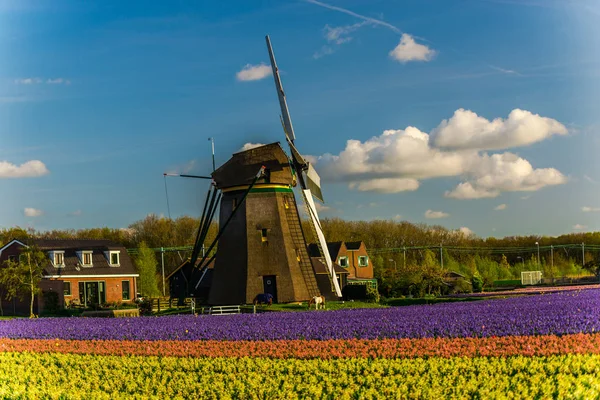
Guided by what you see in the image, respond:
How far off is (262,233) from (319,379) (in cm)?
2479

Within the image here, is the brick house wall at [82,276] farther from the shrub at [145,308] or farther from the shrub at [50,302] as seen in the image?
the shrub at [145,308]

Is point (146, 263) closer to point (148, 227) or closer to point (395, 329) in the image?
point (148, 227)

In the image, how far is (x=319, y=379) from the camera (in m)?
12.2

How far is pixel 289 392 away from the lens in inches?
434

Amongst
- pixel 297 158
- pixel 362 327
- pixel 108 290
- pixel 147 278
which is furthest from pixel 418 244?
pixel 362 327

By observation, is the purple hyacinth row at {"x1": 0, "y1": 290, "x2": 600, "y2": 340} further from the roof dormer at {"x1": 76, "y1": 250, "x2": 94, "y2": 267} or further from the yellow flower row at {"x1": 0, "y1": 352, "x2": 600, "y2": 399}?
the roof dormer at {"x1": 76, "y1": 250, "x2": 94, "y2": 267}

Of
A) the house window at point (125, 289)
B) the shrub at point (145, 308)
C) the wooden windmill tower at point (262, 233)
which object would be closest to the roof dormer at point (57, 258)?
the house window at point (125, 289)

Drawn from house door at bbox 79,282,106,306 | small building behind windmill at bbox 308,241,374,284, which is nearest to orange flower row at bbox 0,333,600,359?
house door at bbox 79,282,106,306

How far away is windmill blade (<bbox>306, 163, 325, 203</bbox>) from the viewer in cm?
3806

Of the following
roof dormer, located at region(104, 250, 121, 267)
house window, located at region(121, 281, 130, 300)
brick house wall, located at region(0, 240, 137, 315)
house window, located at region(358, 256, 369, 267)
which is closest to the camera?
brick house wall, located at region(0, 240, 137, 315)

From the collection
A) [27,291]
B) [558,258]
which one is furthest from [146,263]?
[558,258]

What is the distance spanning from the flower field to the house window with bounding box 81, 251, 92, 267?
29.1 metres

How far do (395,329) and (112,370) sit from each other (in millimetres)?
6560

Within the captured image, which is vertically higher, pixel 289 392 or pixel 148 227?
pixel 148 227
